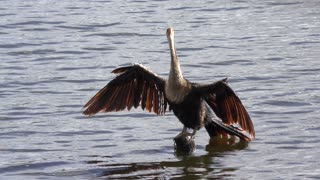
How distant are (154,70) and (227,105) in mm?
3403

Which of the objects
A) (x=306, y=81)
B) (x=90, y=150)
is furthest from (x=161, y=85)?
(x=306, y=81)

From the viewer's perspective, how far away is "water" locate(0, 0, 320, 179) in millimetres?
9641

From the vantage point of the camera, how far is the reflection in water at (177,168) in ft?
30.5

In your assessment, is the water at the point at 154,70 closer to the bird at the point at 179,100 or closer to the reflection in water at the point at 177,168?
the reflection in water at the point at 177,168

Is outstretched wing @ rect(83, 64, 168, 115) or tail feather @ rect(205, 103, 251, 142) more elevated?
outstretched wing @ rect(83, 64, 168, 115)

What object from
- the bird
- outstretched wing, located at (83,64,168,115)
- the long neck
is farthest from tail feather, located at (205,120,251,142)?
the long neck

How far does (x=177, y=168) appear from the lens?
9.59 metres

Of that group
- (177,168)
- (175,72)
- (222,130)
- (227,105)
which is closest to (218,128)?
(222,130)

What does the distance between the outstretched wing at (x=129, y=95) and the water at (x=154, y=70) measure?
0.27 m

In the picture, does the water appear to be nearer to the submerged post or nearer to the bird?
the submerged post

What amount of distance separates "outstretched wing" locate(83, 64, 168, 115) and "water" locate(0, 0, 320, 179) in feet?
0.89

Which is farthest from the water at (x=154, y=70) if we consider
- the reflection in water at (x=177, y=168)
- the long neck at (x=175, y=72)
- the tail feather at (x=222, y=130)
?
the long neck at (x=175, y=72)

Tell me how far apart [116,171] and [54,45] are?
5.92 m

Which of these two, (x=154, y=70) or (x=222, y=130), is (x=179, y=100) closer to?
(x=222, y=130)
